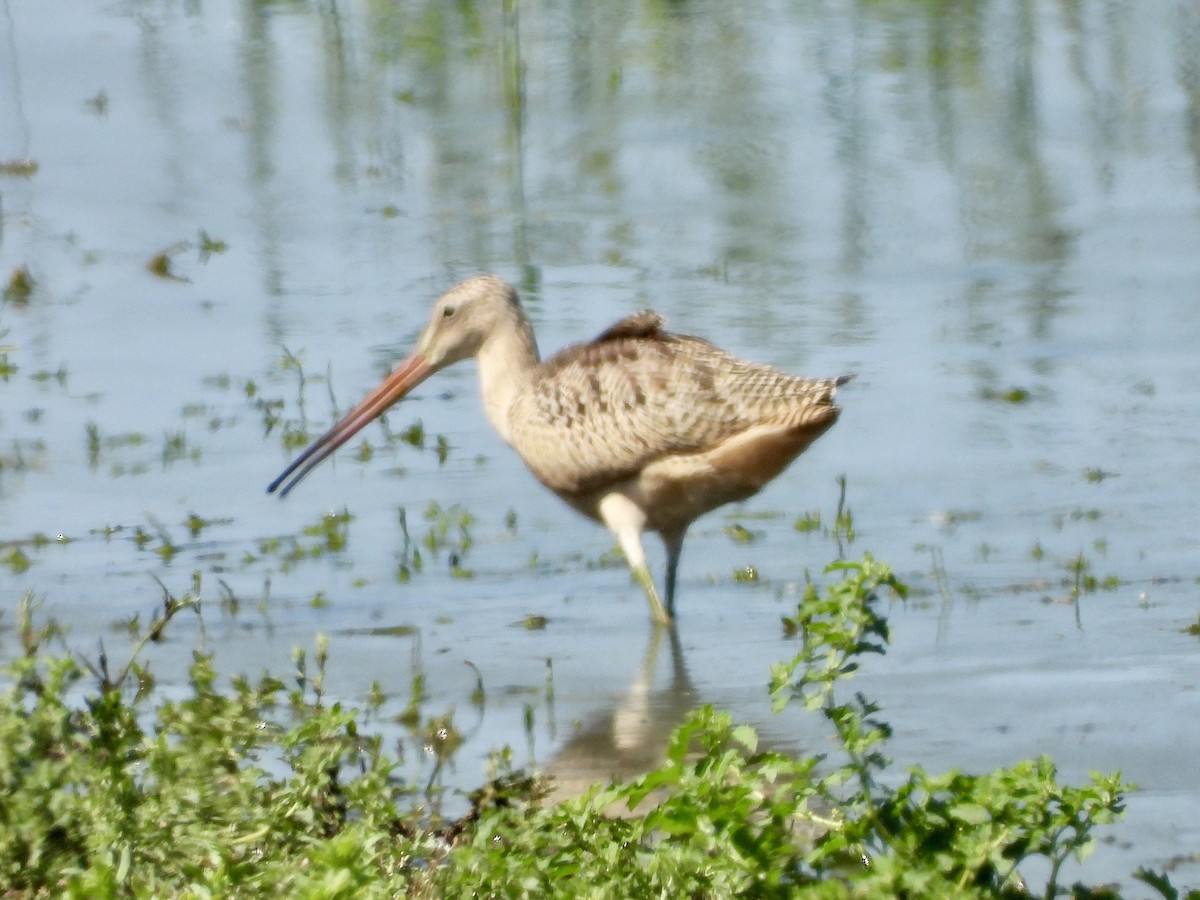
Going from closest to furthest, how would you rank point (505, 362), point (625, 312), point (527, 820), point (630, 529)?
point (527, 820)
point (630, 529)
point (505, 362)
point (625, 312)

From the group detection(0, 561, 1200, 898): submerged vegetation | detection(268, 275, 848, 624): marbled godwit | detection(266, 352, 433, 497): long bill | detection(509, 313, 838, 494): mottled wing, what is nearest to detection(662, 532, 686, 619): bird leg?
detection(268, 275, 848, 624): marbled godwit

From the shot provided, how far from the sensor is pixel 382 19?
1861 cm

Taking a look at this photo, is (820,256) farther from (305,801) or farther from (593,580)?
(305,801)

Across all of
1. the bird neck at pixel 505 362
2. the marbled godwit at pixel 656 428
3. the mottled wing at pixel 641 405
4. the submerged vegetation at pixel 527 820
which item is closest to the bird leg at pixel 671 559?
the marbled godwit at pixel 656 428

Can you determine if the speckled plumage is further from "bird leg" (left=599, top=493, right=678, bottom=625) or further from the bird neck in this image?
the bird neck

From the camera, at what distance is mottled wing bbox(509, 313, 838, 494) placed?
7383 mm

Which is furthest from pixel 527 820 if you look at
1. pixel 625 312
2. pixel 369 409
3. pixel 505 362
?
pixel 625 312

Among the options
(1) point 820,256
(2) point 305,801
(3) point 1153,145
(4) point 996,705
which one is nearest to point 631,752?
(4) point 996,705

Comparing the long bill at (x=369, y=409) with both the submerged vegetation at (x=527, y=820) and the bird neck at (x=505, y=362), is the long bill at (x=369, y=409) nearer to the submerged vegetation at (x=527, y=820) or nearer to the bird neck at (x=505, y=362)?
the bird neck at (x=505, y=362)

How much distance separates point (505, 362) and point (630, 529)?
111cm

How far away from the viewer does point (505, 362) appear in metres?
8.52

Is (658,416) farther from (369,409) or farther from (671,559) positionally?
(369,409)

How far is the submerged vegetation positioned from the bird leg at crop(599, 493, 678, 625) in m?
2.95

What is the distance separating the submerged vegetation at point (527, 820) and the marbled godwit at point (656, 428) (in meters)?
2.99
